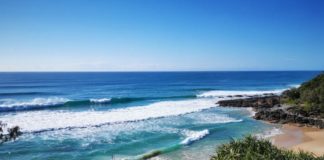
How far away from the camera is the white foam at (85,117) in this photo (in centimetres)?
2830

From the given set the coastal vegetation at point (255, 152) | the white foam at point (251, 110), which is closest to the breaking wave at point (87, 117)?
the white foam at point (251, 110)

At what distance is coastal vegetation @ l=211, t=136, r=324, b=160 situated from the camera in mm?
11230

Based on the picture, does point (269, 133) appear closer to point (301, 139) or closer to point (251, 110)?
point (301, 139)

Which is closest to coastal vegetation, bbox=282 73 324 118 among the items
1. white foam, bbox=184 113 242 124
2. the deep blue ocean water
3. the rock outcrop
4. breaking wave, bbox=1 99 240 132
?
the rock outcrop

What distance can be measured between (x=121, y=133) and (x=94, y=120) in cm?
642

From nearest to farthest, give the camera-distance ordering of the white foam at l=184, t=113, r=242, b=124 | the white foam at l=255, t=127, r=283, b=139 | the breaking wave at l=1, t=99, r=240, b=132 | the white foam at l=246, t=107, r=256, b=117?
the white foam at l=255, t=127, r=283, b=139
the breaking wave at l=1, t=99, r=240, b=132
the white foam at l=184, t=113, r=242, b=124
the white foam at l=246, t=107, r=256, b=117

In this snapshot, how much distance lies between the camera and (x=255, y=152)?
39.5 feet

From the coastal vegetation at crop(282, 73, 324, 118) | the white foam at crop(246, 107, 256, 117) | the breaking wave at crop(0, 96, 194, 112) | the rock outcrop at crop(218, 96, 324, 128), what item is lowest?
the breaking wave at crop(0, 96, 194, 112)

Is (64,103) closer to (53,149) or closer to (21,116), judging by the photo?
(21,116)

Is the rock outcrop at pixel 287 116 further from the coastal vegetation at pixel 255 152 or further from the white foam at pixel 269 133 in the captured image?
the coastal vegetation at pixel 255 152

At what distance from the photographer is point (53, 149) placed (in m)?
20.4

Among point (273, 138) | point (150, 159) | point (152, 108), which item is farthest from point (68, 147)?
point (152, 108)

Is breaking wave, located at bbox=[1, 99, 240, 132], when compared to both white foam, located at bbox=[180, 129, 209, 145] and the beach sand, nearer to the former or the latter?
white foam, located at bbox=[180, 129, 209, 145]

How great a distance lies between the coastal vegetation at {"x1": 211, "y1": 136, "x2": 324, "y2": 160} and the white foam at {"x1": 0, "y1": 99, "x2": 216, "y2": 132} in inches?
697
